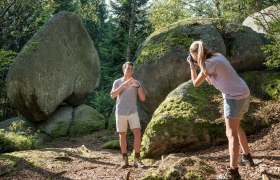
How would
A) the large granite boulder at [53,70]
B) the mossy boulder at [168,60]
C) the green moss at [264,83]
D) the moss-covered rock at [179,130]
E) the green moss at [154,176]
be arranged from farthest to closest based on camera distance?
the large granite boulder at [53,70] < the mossy boulder at [168,60] < the green moss at [264,83] < the moss-covered rock at [179,130] < the green moss at [154,176]

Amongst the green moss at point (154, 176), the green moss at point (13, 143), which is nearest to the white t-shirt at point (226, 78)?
the green moss at point (154, 176)

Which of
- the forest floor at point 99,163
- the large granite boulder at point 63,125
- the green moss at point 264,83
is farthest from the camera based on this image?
the large granite boulder at point 63,125

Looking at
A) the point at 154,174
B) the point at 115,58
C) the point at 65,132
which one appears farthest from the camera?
the point at 115,58

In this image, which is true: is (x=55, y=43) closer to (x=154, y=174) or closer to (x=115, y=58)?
(x=115, y=58)

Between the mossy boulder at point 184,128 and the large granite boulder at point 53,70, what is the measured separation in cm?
821

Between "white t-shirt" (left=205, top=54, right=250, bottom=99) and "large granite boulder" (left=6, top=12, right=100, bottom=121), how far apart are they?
11.5 meters

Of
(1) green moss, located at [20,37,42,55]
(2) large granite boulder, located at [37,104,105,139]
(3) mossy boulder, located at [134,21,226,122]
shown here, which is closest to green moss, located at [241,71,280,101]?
(3) mossy boulder, located at [134,21,226,122]

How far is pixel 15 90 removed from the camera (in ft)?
47.8

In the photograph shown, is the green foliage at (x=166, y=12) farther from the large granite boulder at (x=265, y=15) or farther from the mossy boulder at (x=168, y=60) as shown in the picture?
the large granite boulder at (x=265, y=15)

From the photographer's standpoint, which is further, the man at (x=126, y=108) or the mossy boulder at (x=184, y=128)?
the mossy boulder at (x=184, y=128)

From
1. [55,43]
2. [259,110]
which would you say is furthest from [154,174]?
[55,43]

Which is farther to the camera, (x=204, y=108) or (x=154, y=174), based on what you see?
(x=204, y=108)

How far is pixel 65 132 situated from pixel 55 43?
174 inches

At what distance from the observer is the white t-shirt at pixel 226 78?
15.8 ft
